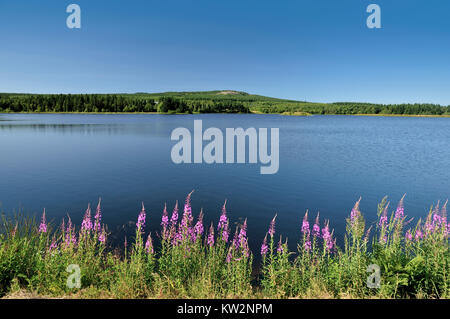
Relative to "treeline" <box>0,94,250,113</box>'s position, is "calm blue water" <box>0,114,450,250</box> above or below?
below

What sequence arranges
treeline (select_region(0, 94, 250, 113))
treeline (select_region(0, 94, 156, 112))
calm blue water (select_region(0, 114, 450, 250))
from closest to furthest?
calm blue water (select_region(0, 114, 450, 250))
treeline (select_region(0, 94, 156, 112))
treeline (select_region(0, 94, 250, 113))

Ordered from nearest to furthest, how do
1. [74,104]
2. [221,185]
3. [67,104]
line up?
1. [221,185]
2. [67,104]
3. [74,104]

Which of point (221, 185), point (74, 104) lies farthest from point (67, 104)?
point (221, 185)

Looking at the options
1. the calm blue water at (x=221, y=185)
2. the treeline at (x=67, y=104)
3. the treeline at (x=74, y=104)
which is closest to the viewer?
the calm blue water at (x=221, y=185)

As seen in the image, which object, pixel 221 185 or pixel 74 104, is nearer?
pixel 221 185

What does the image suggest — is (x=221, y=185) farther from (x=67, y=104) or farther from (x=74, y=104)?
(x=67, y=104)

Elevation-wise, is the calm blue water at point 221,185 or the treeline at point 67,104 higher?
the treeline at point 67,104

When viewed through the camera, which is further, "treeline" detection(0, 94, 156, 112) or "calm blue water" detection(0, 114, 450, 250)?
"treeline" detection(0, 94, 156, 112)

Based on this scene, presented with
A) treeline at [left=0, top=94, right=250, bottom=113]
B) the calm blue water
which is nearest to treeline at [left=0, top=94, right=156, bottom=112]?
treeline at [left=0, top=94, right=250, bottom=113]

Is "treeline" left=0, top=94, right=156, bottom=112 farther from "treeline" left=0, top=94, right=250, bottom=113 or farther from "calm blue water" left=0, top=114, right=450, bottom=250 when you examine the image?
"calm blue water" left=0, top=114, right=450, bottom=250

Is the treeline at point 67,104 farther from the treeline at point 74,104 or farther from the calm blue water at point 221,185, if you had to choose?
the calm blue water at point 221,185

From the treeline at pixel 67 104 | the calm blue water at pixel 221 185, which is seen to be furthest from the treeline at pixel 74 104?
the calm blue water at pixel 221 185

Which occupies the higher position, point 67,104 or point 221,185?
point 67,104
